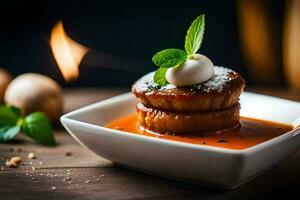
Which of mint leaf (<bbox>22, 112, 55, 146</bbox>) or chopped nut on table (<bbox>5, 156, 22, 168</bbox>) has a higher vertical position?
mint leaf (<bbox>22, 112, 55, 146</bbox>)

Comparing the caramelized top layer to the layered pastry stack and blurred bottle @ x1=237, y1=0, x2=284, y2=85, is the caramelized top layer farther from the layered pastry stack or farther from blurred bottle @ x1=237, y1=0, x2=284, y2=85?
blurred bottle @ x1=237, y1=0, x2=284, y2=85

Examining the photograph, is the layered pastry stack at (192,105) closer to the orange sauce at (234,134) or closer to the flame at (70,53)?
the orange sauce at (234,134)

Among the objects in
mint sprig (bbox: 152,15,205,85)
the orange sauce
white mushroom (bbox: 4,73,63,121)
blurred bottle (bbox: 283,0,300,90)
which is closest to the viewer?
the orange sauce

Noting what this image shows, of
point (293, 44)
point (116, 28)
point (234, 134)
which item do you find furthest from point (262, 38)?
point (234, 134)

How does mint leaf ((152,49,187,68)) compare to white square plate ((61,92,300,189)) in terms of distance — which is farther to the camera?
mint leaf ((152,49,187,68))

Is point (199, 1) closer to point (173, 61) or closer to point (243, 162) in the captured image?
point (173, 61)

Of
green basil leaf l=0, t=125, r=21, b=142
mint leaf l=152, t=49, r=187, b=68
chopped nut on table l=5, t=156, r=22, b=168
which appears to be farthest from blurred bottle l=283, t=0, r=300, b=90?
chopped nut on table l=5, t=156, r=22, b=168

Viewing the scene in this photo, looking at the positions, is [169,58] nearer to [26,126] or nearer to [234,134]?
[234,134]
